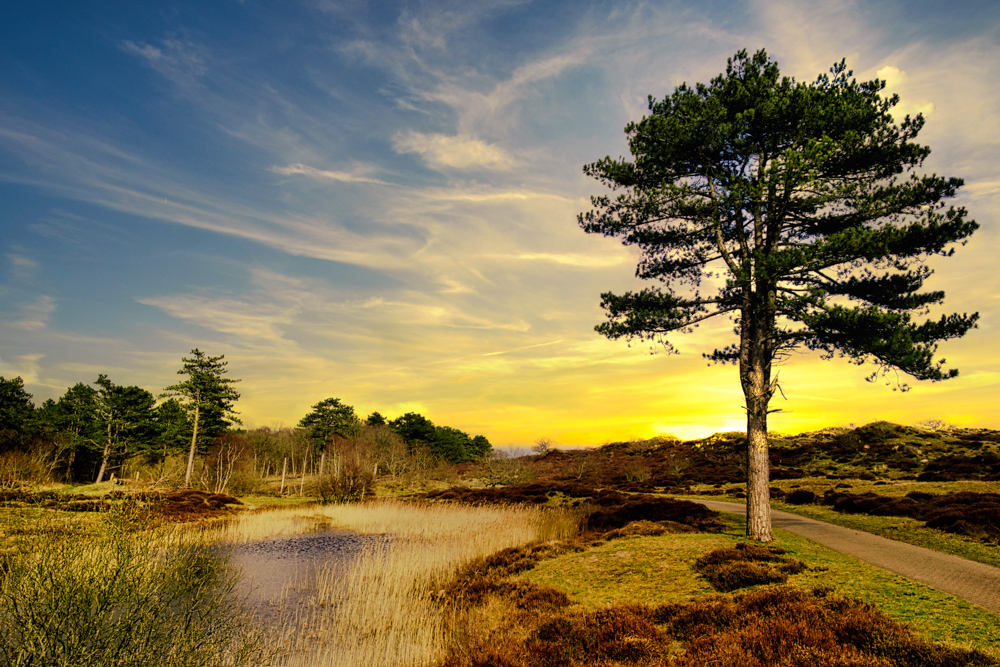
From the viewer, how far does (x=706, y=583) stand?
33.5ft

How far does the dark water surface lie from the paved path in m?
14.1

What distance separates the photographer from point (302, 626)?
34.7 feet

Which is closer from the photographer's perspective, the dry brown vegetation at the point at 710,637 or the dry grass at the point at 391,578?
the dry brown vegetation at the point at 710,637

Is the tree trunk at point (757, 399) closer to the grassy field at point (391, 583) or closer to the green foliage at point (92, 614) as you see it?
the grassy field at point (391, 583)

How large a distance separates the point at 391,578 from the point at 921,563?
13598 millimetres

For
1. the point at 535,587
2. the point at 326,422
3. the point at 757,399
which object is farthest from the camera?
the point at 326,422

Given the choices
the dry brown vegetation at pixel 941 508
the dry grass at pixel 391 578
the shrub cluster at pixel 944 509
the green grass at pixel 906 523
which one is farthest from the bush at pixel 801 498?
the dry grass at pixel 391 578

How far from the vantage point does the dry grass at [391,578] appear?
9.20 m

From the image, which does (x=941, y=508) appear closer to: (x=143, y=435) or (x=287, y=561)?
(x=287, y=561)

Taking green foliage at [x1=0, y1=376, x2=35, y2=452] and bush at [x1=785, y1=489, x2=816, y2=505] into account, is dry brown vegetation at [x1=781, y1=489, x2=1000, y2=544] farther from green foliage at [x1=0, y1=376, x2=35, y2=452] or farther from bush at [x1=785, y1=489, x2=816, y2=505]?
green foliage at [x1=0, y1=376, x2=35, y2=452]

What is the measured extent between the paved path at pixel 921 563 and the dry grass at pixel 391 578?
8820 millimetres

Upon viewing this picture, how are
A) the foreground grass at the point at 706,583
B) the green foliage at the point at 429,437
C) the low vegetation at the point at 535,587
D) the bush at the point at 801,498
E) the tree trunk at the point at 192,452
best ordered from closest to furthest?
the low vegetation at the point at 535,587, the foreground grass at the point at 706,583, the bush at the point at 801,498, the tree trunk at the point at 192,452, the green foliage at the point at 429,437

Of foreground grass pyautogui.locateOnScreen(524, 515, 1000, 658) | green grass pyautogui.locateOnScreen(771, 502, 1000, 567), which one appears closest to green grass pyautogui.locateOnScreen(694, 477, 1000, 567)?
green grass pyautogui.locateOnScreen(771, 502, 1000, 567)

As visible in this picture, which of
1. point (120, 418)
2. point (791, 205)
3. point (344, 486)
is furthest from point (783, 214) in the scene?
point (120, 418)
